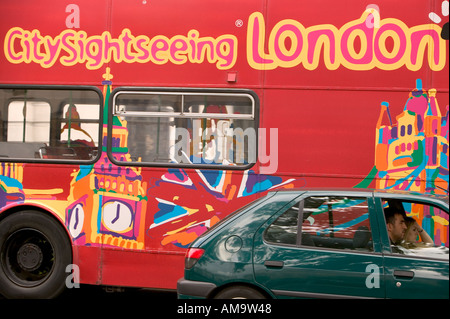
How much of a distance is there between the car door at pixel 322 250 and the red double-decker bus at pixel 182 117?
1842mm

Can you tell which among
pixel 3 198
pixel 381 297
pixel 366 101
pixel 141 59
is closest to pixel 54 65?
pixel 141 59

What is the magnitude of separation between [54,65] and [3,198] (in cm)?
180

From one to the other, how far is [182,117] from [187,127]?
0.14 meters

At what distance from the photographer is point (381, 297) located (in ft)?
16.3

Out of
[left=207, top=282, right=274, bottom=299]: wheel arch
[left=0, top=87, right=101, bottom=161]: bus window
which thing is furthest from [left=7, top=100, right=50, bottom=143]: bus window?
[left=207, top=282, right=274, bottom=299]: wheel arch

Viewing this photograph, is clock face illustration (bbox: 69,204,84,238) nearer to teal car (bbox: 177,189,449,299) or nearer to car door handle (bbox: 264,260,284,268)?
teal car (bbox: 177,189,449,299)

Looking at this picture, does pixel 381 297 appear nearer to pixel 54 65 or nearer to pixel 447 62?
pixel 447 62

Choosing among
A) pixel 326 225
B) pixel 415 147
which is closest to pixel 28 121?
pixel 326 225

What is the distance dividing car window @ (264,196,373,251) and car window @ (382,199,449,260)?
0.22m

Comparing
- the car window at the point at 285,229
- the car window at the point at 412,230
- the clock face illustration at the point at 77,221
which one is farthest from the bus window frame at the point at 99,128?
the car window at the point at 412,230

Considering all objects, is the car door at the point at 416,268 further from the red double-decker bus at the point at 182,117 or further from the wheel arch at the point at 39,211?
the wheel arch at the point at 39,211

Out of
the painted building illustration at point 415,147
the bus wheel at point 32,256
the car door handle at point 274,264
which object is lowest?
the bus wheel at point 32,256

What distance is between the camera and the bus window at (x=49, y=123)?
7.72 meters
